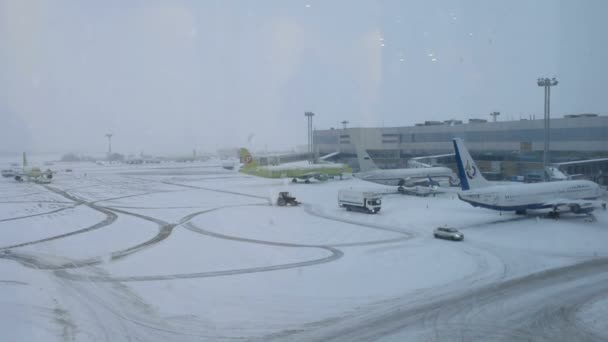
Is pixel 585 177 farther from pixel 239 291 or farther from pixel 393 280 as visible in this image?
pixel 239 291

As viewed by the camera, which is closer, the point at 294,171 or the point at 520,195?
the point at 520,195

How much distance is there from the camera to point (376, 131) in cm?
6225

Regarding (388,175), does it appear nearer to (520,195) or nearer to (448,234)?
(520,195)

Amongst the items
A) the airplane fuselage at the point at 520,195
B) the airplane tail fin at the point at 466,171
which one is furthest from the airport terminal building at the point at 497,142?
the airplane tail fin at the point at 466,171

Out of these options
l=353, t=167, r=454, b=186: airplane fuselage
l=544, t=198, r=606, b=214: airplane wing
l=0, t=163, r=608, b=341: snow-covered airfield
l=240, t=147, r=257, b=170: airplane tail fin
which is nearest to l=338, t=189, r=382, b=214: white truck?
l=0, t=163, r=608, b=341: snow-covered airfield

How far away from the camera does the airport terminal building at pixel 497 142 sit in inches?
1715

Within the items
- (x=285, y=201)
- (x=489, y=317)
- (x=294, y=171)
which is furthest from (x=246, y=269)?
(x=294, y=171)

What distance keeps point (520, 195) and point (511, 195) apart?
2.43 ft

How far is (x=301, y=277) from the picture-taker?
1641cm

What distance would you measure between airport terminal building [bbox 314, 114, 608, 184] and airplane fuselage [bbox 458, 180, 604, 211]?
14205 millimetres

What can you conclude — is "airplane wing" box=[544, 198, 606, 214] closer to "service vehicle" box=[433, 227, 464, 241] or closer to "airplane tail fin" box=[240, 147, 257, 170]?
"service vehicle" box=[433, 227, 464, 241]

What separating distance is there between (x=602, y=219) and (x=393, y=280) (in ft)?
62.7

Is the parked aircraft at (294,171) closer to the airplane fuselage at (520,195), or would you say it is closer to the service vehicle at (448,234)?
the airplane fuselage at (520,195)

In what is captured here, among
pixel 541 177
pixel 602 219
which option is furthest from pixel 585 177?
pixel 602 219
